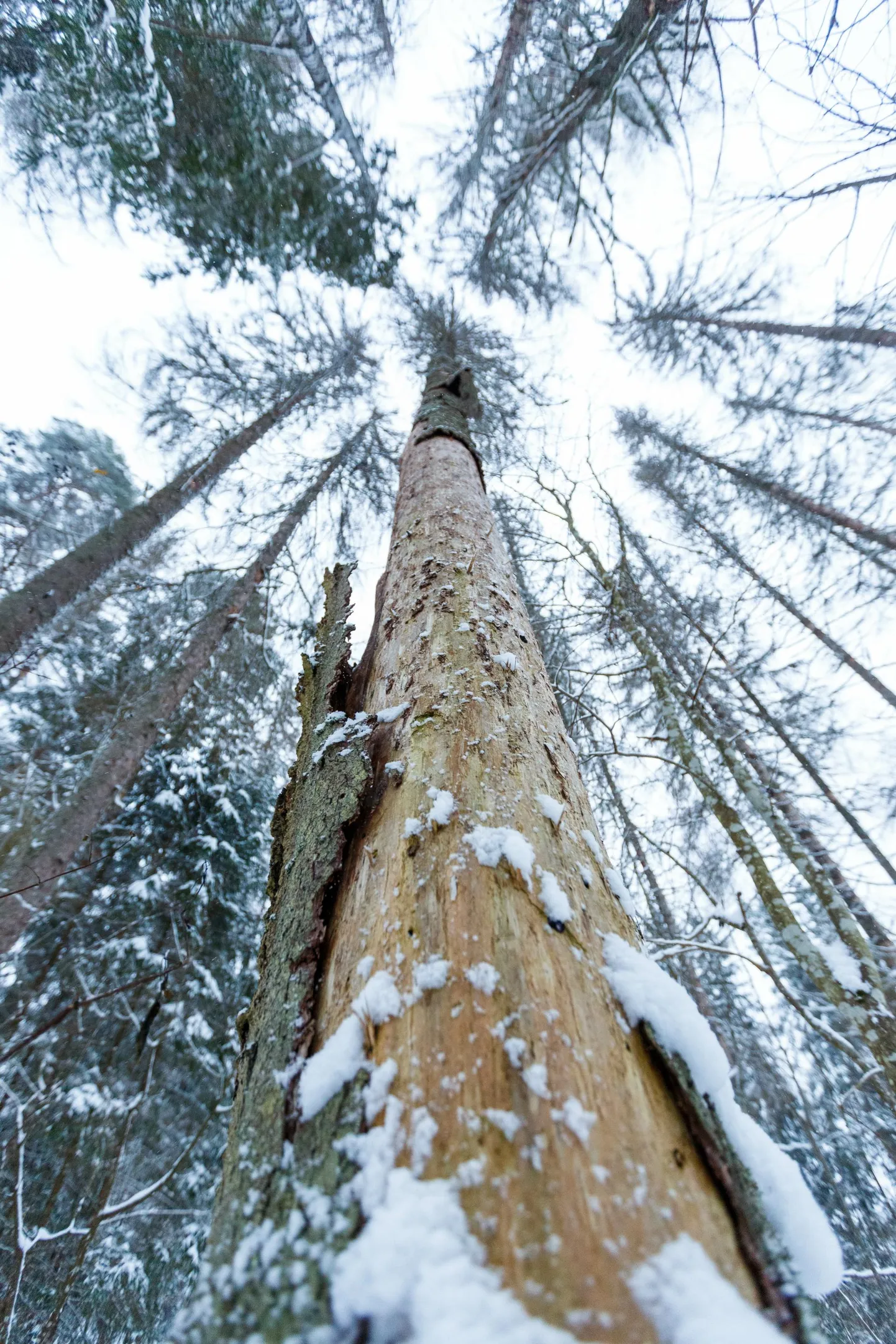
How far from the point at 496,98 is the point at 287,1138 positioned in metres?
9.46

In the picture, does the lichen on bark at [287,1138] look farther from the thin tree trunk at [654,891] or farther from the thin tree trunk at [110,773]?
the thin tree trunk at [654,891]

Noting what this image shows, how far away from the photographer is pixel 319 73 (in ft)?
20.4

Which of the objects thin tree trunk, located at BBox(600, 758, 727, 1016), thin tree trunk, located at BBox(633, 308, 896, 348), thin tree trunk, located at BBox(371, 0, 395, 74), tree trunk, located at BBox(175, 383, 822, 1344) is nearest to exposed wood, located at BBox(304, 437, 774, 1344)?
tree trunk, located at BBox(175, 383, 822, 1344)

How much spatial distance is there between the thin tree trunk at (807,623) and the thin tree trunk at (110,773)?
6170mm

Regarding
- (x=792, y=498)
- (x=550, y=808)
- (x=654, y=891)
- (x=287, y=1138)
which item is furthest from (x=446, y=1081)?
(x=792, y=498)

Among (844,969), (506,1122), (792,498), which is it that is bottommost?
(506,1122)

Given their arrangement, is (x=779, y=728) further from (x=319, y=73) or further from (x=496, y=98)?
(x=319, y=73)

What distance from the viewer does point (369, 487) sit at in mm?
8156

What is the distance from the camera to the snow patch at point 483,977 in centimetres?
71

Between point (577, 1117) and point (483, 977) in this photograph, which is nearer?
point (577, 1117)

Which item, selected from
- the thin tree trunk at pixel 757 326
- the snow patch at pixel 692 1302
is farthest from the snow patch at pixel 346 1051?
the thin tree trunk at pixel 757 326

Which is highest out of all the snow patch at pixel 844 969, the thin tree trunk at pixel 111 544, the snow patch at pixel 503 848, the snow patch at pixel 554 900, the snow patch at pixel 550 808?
the thin tree trunk at pixel 111 544

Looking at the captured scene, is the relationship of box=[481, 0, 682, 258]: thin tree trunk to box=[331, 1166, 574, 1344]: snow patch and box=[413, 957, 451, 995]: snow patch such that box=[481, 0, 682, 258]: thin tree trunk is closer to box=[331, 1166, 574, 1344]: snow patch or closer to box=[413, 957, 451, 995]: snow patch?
box=[413, 957, 451, 995]: snow patch

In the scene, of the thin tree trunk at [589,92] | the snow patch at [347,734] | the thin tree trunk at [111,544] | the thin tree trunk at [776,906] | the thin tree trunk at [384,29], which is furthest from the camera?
the thin tree trunk at [384,29]
